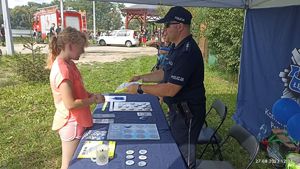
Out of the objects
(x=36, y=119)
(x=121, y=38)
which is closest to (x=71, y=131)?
(x=36, y=119)

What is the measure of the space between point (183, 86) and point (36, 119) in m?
3.55

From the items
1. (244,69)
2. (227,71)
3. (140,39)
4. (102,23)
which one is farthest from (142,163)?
(102,23)

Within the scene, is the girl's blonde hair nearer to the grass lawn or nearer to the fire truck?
the grass lawn

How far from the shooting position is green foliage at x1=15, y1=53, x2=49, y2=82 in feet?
24.8

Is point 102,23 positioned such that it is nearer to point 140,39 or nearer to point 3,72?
point 140,39

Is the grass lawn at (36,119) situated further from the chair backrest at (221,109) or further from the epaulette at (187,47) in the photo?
the epaulette at (187,47)

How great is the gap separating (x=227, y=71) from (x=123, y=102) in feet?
18.9

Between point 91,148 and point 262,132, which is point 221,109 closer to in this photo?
point 262,132

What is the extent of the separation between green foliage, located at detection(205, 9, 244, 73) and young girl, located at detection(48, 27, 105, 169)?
547 cm

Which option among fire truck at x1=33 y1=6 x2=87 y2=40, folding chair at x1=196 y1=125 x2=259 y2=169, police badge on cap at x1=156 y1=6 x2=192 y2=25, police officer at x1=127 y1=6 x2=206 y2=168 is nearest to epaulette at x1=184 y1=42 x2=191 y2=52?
police officer at x1=127 y1=6 x2=206 y2=168

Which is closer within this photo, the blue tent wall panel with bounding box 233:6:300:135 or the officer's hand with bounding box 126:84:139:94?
the officer's hand with bounding box 126:84:139:94

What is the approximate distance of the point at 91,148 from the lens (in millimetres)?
1931

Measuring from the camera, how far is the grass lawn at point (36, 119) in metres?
3.71

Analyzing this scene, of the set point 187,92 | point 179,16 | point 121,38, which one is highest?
point 179,16
